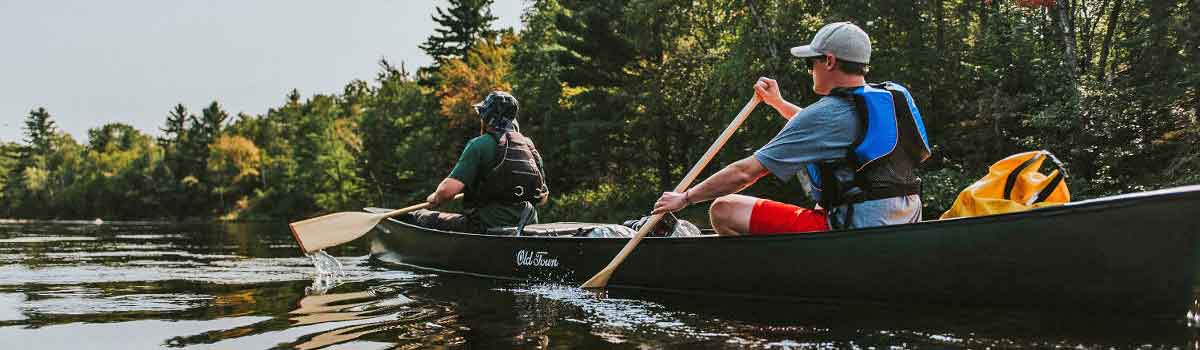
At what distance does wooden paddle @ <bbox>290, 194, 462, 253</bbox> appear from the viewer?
7492 mm

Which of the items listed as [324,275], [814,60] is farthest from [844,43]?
[324,275]

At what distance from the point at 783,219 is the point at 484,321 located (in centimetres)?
168

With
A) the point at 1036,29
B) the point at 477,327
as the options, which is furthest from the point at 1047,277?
the point at 1036,29

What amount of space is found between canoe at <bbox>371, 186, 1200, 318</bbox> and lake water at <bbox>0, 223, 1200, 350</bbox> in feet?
0.29

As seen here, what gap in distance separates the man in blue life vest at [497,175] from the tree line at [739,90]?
8.59m

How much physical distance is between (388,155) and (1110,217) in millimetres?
41113

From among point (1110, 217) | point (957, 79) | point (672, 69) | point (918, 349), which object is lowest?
point (918, 349)

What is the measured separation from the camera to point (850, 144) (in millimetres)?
4328

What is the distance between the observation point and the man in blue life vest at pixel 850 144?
14.1 feet

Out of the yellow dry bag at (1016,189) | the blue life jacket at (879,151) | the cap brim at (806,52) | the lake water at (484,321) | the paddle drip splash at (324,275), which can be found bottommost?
the lake water at (484,321)

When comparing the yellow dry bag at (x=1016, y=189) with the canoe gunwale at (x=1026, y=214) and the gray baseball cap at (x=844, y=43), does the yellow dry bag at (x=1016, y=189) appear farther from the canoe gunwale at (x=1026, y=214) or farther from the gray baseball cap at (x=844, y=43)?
the gray baseball cap at (x=844, y=43)

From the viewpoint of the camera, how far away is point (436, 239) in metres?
7.35

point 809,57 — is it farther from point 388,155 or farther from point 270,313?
point 388,155

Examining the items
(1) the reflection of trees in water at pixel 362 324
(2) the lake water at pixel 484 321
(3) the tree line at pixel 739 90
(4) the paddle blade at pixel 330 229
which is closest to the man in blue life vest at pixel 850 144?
(2) the lake water at pixel 484 321
